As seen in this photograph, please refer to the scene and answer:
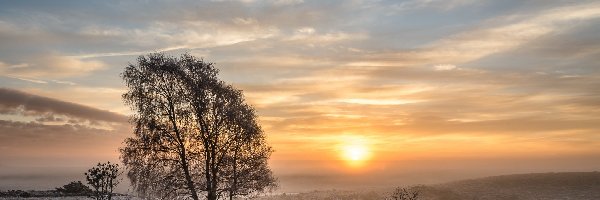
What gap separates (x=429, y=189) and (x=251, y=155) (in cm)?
3599

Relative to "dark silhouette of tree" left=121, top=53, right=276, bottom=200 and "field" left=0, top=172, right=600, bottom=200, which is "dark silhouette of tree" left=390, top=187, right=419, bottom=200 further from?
"dark silhouette of tree" left=121, top=53, right=276, bottom=200

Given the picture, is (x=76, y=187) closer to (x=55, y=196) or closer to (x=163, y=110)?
(x=55, y=196)

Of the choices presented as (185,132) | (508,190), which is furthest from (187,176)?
(508,190)

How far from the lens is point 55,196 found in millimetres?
57281

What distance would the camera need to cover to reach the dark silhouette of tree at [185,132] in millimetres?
34750

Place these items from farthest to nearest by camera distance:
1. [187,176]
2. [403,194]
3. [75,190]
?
1. [75,190]
2. [403,194]
3. [187,176]

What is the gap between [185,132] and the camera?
3588 cm

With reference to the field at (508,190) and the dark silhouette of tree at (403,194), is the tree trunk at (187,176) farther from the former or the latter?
the field at (508,190)

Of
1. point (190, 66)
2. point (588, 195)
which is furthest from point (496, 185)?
point (190, 66)

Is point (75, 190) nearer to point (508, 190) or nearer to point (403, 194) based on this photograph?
point (403, 194)

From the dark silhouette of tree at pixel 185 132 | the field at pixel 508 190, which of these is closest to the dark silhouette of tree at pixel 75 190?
the field at pixel 508 190

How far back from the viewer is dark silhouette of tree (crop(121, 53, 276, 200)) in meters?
34.8

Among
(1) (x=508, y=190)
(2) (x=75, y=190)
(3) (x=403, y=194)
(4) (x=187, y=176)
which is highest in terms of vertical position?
(4) (x=187, y=176)

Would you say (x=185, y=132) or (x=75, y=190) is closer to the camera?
(x=185, y=132)
